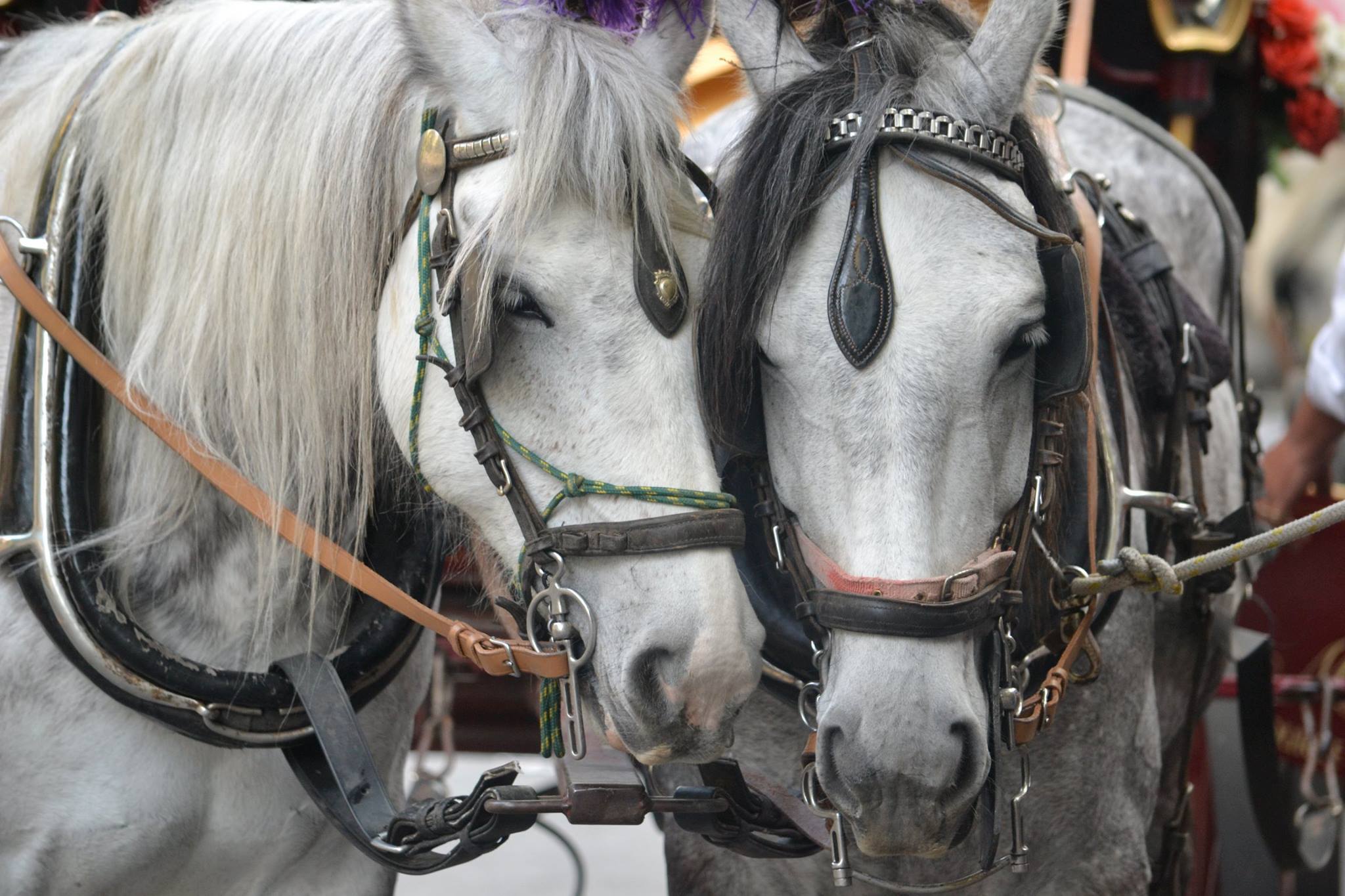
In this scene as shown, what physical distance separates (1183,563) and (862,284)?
1.73 ft

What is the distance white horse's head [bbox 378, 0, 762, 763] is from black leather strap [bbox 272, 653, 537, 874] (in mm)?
281

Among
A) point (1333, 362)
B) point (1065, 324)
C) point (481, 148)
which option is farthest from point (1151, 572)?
point (1333, 362)

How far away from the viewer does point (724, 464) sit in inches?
61.3

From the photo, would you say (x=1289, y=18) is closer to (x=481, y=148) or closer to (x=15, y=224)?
(x=481, y=148)

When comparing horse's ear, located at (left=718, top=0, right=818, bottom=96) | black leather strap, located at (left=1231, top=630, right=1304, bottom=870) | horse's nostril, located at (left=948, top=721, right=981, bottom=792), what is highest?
horse's ear, located at (left=718, top=0, right=818, bottom=96)

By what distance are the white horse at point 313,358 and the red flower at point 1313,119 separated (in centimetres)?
226

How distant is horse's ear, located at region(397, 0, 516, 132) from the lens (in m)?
1.45

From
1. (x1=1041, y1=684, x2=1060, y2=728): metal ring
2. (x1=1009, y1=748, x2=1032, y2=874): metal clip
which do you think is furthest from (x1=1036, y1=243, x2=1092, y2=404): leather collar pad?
(x1=1009, y1=748, x2=1032, y2=874): metal clip

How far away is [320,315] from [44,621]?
44 cm

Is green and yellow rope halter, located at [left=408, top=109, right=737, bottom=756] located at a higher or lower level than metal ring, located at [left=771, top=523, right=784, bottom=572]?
higher

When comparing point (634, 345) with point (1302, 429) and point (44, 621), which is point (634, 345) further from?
point (1302, 429)

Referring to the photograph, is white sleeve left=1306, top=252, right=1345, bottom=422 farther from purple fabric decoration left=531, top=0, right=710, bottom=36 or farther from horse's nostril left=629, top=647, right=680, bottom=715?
horse's nostril left=629, top=647, right=680, bottom=715

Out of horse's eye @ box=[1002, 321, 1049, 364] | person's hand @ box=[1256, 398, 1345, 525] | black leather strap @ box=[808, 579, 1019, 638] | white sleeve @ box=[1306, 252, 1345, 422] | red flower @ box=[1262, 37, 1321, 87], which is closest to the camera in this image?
black leather strap @ box=[808, 579, 1019, 638]

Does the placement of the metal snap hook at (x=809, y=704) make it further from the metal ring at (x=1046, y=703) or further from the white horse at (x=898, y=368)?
the metal ring at (x=1046, y=703)
